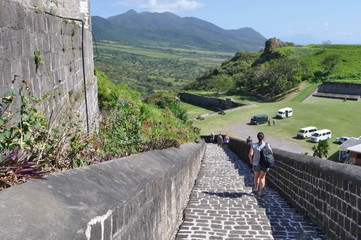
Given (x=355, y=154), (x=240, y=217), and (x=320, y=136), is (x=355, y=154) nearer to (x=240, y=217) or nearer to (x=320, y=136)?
(x=320, y=136)

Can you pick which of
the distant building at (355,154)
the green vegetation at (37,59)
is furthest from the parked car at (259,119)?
the green vegetation at (37,59)

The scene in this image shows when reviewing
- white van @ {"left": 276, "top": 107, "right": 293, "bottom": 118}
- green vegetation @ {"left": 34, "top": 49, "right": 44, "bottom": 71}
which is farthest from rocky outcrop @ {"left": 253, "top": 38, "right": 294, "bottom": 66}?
green vegetation @ {"left": 34, "top": 49, "right": 44, "bottom": 71}

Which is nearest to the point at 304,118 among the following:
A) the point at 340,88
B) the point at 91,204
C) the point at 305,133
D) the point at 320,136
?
the point at 305,133

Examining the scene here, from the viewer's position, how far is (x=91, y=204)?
95.7 inches

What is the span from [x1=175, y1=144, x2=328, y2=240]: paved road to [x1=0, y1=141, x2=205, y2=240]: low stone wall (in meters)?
1.51

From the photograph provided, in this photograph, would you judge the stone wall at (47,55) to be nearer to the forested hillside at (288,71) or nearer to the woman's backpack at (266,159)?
the woman's backpack at (266,159)

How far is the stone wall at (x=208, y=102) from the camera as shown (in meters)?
51.3

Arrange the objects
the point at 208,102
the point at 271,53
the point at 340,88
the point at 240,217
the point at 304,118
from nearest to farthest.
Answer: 1. the point at 240,217
2. the point at 304,118
3. the point at 340,88
4. the point at 208,102
5. the point at 271,53

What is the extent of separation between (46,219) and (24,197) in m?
0.24

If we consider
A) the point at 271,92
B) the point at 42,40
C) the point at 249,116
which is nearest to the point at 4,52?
the point at 42,40

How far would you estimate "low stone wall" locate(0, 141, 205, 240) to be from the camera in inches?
76.2

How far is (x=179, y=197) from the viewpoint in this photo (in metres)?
6.16

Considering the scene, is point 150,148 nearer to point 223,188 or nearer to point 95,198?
point 223,188

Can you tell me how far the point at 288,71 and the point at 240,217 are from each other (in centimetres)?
5395
